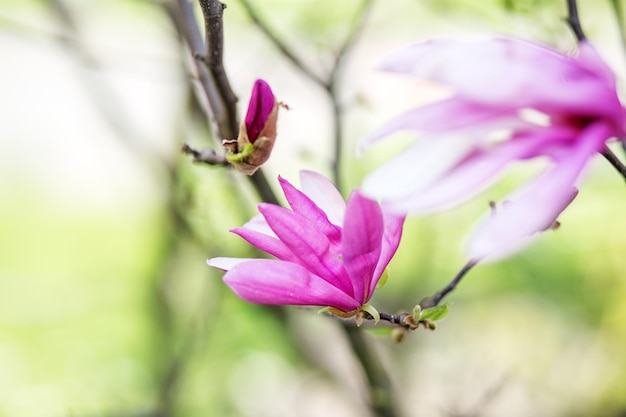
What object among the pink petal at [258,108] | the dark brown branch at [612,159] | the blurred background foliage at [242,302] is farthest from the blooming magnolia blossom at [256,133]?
the blurred background foliage at [242,302]

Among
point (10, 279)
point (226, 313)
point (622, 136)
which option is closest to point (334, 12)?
point (226, 313)

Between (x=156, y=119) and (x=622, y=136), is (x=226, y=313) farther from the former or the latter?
(x=622, y=136)

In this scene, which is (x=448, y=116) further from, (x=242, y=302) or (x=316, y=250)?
(x=242, y=302)

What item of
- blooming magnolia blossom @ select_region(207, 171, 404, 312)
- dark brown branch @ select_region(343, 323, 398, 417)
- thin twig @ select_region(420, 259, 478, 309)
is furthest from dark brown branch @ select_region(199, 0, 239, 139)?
dark brown branch @ select_region(343, 323, 398, 417)

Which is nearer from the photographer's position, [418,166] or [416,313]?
[418,166]

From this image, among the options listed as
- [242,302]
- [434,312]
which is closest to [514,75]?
[434,312]

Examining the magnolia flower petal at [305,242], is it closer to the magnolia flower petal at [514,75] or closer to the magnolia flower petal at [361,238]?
the magnolia flower petal at [361,238]

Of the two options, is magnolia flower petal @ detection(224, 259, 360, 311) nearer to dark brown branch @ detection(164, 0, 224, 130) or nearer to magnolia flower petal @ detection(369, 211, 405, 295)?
magnolia flower petal @ detection(369, 211, 405, 295)
